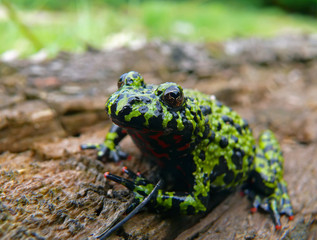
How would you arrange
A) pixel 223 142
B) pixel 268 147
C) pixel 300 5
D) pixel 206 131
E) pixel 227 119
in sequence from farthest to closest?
1. pixel 300 5
2. pixel 268 147
3. pixel 227 119
4. pixel 223 142
5. pixel 206 131

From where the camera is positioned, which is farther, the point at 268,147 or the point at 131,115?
the point at 268,147

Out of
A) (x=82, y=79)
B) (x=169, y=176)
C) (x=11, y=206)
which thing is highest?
(x=82, y=79)

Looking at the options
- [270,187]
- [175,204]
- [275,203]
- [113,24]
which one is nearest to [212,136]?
[175,204]

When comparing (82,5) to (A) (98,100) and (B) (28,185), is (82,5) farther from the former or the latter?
(B) (28,185)

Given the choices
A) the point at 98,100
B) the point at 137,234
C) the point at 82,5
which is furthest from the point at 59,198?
the point at 82,5

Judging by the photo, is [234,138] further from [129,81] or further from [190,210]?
[129,81]

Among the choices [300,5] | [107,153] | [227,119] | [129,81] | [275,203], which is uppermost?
[300,5]

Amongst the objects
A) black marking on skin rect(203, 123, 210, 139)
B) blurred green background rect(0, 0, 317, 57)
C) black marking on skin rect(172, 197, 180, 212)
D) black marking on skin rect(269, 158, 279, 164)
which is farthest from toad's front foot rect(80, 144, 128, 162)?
blurred green background rect(0, 0, 317, 57)

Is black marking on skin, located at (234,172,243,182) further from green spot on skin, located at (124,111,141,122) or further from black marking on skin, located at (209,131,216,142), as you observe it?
green spot on skin, located at (124,111,141,122)
